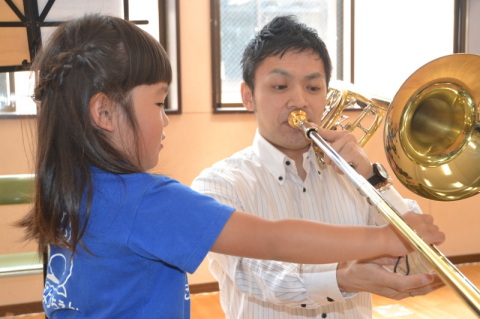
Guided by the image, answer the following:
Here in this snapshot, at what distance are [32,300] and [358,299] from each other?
265 cm

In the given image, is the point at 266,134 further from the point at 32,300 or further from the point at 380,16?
the point at 380,16

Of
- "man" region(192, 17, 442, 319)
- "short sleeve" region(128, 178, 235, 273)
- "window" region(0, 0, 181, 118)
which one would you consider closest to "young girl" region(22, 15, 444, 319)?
"short sleeve" region(128, 178, 235, 273)

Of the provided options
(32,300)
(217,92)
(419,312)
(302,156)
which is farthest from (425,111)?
(32,300)

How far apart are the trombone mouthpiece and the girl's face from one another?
64 centimetres

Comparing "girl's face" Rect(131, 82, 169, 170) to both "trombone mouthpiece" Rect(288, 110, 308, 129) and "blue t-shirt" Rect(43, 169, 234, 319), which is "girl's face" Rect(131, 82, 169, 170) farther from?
"trombone mouthpiece" Rect(288, 110, 308, 129)

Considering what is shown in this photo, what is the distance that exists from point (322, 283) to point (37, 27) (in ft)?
7.58

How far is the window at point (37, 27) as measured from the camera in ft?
10.6

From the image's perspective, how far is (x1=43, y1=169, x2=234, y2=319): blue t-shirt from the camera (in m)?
0.93

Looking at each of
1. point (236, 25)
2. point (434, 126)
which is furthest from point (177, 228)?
point (236, 25)

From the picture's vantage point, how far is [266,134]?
5.94 feet

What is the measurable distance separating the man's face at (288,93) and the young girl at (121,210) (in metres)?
0.68

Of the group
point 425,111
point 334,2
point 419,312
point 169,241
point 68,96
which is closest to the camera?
point 169,241

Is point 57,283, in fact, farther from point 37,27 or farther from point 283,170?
point 37,27

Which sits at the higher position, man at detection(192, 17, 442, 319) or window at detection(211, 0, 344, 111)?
window at detection(211, 0, 344, 111)
